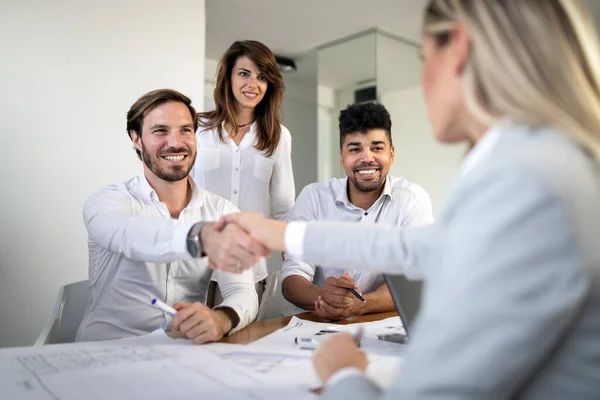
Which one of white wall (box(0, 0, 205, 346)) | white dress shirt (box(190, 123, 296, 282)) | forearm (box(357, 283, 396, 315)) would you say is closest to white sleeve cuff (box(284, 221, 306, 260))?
forearm (box(357, 283, 396, 315))

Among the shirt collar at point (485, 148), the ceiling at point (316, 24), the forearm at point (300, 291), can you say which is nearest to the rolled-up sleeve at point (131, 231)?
the forearm at point (300, 291)

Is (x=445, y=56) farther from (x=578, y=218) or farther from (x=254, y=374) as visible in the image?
(x=254, y=374)

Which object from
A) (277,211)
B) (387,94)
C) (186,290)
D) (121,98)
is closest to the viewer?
(186,290)

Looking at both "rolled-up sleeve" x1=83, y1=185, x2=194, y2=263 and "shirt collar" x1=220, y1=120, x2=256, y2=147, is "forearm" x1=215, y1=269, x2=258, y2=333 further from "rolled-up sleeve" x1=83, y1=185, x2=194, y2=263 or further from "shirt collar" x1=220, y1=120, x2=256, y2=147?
"shirt collar" x1=220, y1=120, x2=256, y2=147

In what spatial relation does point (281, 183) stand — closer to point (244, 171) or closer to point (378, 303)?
point (244, 171)

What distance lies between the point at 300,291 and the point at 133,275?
2.01 feet

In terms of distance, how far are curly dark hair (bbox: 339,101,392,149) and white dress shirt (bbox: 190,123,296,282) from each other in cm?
49

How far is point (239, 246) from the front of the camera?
1222 millimetres

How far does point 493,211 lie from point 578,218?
0.08 meters

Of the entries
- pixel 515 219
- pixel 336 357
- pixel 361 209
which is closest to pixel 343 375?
pixel 336 357

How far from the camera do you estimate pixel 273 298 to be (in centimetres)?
219

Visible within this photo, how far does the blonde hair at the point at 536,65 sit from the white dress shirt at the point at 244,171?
2143 millimetres

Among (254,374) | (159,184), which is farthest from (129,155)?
(254,374)

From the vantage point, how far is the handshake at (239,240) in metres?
1.16
